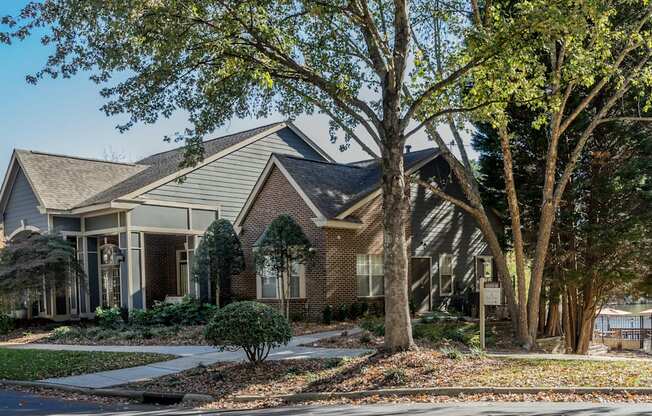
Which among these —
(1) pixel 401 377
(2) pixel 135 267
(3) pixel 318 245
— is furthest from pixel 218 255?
(1) pixel 401 377

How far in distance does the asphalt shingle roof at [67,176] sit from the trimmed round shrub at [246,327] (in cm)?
1495

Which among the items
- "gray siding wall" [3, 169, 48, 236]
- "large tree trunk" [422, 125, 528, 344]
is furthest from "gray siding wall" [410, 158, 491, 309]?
"gray siding wall" [3, 169, 48, 236]

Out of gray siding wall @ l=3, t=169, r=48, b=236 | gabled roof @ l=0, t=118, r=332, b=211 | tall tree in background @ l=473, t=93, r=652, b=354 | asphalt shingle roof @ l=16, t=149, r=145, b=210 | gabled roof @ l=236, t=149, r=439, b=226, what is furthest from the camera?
gray siding wall @ l=3, t=169, r=48, b=236

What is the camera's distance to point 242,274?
80.0 ft

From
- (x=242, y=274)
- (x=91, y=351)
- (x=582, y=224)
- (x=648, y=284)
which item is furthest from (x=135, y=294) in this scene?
(x=648, y=284)

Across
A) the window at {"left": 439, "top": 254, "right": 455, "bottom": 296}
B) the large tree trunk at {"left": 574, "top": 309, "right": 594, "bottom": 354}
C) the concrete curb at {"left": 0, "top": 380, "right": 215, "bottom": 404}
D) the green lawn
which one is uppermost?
the window at {"left": 439, "top": 254, "right": 455, "bottom": 296}

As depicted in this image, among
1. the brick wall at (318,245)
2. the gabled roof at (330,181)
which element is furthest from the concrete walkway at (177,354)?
the gabled roof at (330,181)

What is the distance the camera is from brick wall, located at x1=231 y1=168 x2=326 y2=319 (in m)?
21.8

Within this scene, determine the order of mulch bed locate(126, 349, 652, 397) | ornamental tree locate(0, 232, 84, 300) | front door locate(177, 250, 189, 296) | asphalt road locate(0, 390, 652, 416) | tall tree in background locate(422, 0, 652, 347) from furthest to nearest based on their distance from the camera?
front door locate(177, 250, 189, 296)
ornamental tree locate(0, 232, 84, 300)
tall tree in background locate(422, 0, 652, 347)
mulch bed locate(126, 349, 652, 397)
asphalt road locate(0, 390, 652, 416)

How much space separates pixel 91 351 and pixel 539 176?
1425cm

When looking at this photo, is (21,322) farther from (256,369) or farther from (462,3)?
(462,3)

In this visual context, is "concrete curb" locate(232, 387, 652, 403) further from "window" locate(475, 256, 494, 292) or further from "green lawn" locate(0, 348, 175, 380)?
"window" locate(475, 256, 494, 292)

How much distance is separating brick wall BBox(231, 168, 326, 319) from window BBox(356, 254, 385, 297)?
1745 millimetres

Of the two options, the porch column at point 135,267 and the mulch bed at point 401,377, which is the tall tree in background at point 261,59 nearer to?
the mulch bed at point 401,377
